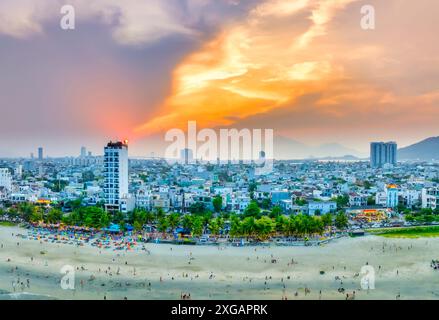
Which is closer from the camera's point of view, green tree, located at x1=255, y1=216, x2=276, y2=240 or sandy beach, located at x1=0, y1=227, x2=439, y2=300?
sandy beach, located at x1=0, y1=227, x2=439, y2=300

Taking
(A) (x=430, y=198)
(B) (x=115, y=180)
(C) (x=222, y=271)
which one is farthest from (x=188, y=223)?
(A) (x=430, y=198)

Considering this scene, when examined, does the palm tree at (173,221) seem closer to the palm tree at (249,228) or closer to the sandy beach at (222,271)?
the sandy beach at (222,271)

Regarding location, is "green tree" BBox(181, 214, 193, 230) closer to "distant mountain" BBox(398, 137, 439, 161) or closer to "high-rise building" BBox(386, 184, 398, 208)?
"high-rise building" BBox(386, 184, 398, 208)

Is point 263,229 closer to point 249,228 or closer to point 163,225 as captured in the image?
point 249,228

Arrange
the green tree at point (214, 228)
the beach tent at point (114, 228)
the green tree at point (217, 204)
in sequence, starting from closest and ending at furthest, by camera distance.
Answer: the green tree at point (214, 228) < the beach tent at point (114, 228) < the green tree at point (217, 204)

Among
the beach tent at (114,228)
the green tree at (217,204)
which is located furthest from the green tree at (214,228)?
the green tree at (217,204)

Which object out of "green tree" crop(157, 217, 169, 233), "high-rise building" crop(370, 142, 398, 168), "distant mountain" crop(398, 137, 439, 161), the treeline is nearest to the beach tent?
the treeline
